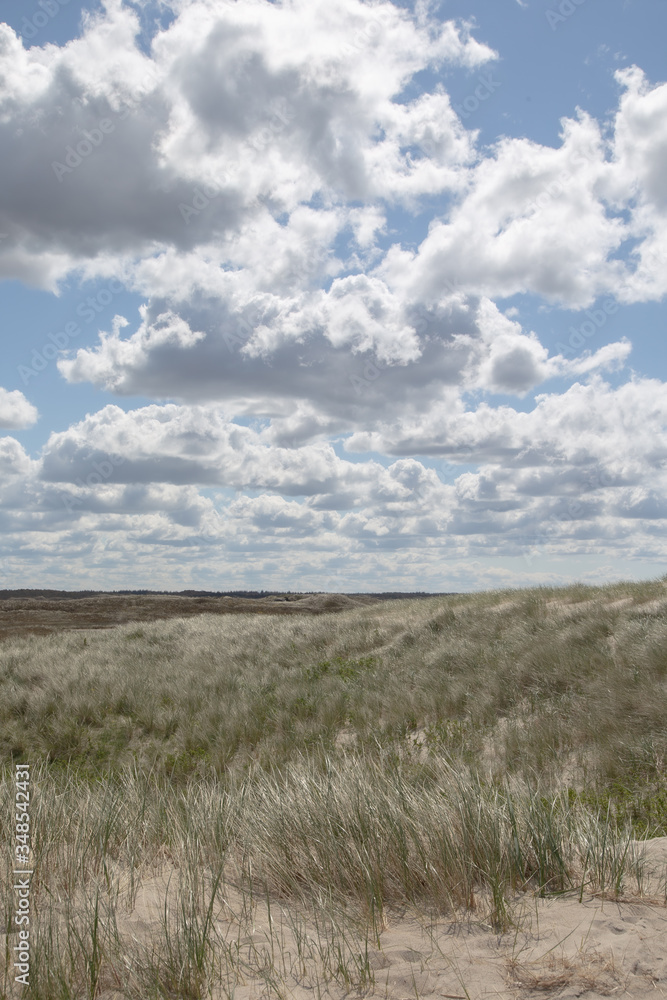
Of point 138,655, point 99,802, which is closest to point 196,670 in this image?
point 138,655

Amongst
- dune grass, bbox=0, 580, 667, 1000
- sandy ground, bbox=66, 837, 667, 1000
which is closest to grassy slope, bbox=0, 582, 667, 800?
dune grass, bbox=0, 580, 667, 1000

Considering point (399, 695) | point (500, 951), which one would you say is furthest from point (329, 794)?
point (399, 695)

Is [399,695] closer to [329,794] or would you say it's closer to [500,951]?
[329,794]

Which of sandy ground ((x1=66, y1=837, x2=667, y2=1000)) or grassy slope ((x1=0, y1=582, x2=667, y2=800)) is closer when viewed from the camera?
sandy ground ((x1=66, y1=837, x2=667, y2=1000))

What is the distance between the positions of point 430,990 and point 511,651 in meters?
9.54

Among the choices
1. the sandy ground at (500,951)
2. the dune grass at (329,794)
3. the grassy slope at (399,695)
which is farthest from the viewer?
the grassy slope at (399,695)

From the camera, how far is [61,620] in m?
40.6

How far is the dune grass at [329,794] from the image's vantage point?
2882 mm

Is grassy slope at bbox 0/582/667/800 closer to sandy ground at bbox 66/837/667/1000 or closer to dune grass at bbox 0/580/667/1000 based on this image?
dune grass at bbox 0/580/667/1000

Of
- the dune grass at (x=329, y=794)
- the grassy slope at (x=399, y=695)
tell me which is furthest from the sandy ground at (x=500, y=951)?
the grassy slope at (x=399, y=695)

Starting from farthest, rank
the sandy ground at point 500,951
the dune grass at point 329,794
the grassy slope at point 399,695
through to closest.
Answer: the grassy slope at point 399,695
the dune grass at point 329,794
the sandy ground at point 500,951

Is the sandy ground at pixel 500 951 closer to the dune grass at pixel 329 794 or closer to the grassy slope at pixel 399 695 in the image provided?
the dune grass at pixel 329 794

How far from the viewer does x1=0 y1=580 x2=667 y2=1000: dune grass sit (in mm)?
2882

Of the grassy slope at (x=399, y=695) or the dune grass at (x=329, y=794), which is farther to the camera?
the grassy slope at (x=399, y=695)
